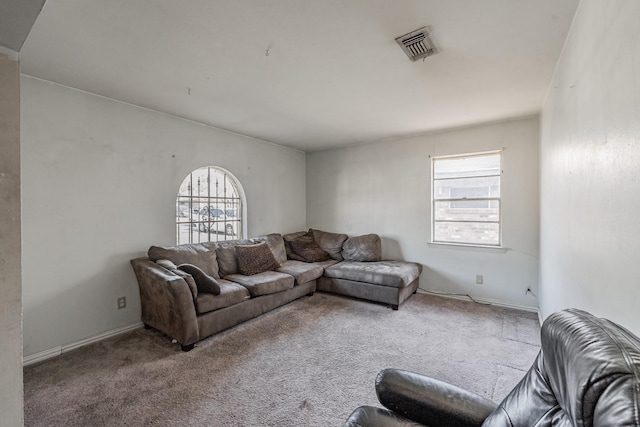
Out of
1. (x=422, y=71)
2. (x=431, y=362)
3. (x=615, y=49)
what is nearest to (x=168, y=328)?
(x=431, y=362)

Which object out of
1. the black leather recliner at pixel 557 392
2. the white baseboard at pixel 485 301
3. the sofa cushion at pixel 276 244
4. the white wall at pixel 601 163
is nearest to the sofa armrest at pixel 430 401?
the black leather recliner at pixel 557 392

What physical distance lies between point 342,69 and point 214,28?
1.01m

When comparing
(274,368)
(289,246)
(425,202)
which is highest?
(425,202)

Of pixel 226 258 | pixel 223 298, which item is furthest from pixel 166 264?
pixel 226 258

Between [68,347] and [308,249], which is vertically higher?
[308,249]

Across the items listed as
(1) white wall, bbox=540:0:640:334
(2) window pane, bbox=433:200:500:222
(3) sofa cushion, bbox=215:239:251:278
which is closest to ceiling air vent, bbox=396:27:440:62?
(1) white wall, bbox=540:0:640:334

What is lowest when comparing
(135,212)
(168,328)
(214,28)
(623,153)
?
(168,328)

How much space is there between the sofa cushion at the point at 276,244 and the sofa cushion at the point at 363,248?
3.44 ft

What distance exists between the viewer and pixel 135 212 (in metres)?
3.10

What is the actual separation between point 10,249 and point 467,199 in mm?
4492

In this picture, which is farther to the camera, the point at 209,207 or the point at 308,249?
the point at 308,249

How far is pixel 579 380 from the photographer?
0.65 m

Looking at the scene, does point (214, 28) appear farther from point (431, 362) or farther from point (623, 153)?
point (431, 362)

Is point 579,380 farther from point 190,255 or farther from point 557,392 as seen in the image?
point 190,255
